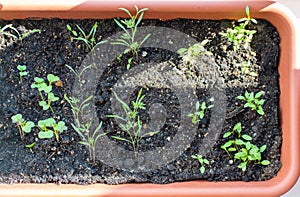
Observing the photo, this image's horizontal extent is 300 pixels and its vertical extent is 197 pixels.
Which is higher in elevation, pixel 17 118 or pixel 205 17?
pixel 205 17

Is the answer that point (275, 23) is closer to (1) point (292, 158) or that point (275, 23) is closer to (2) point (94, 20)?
(1) point (292, 158)

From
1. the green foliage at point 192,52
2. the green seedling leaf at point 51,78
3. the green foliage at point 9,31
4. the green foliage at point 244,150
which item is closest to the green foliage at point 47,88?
the green seedling leaf at point 51,78

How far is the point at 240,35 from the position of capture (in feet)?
5.17

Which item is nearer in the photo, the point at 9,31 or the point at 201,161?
the point at 201,161

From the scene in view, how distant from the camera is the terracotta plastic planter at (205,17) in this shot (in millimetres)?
1453

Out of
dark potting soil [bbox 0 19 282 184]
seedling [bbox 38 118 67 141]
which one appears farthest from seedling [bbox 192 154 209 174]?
seedling [bbox 38 118 67 141]

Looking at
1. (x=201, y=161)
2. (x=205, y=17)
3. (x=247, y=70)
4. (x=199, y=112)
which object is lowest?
(x=201, y=161)

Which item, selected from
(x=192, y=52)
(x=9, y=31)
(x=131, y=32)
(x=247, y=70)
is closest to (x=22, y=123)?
(x=9, y=31)

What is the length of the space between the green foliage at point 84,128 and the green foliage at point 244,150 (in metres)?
0.35

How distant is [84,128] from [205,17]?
46cm

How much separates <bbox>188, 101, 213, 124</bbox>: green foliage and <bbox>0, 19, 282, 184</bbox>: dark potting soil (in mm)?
17

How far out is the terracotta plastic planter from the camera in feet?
4.77

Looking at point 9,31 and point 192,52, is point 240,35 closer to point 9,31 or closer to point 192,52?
point 192,52

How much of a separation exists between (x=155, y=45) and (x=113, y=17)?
0.14 meters
